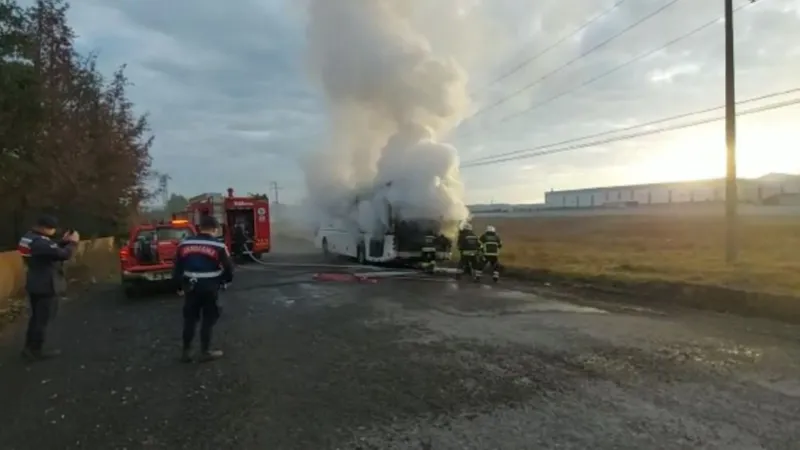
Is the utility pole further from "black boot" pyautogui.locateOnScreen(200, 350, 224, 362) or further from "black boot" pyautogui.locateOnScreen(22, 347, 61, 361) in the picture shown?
"black boot" pyautogui.locateOnScreen(22, 347, 61, 361)

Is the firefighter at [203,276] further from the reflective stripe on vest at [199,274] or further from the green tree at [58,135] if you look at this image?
the green tree at [58,135]

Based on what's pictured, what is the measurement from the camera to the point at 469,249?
19.3 meters

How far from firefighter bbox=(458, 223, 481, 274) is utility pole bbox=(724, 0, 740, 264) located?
6.65m

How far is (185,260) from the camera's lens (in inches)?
312

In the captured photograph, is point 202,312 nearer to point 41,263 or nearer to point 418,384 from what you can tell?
point 41,263

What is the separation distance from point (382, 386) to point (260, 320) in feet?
17.5

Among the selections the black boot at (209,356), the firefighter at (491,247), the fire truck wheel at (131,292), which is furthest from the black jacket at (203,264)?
the firefighter at (491,247)

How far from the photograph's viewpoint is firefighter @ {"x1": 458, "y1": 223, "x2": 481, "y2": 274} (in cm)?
1925

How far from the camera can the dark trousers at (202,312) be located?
796 centimetres

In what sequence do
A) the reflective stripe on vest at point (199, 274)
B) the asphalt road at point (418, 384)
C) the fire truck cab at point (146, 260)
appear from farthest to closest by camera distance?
the fire truck cab at point (146, 260) → the reflective stripe on vest at point (199, 274) → the asphalt road at point (418, 384)

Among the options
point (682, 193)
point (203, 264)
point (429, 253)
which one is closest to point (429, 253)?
point (429, 253)

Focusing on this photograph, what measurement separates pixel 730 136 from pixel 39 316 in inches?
615

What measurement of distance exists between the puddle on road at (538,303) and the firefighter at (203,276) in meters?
6.45

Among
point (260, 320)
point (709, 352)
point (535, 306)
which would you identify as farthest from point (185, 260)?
point (535, 306)
